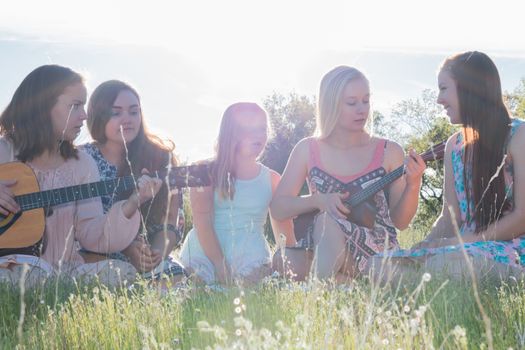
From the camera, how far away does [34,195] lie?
4.88 meters

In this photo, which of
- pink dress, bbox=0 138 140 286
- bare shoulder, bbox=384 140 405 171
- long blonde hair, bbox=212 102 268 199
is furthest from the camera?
long blonde hair, bbox=212 102 268 199

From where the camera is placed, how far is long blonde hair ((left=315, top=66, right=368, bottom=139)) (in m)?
5.01

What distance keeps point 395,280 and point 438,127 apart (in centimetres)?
1551

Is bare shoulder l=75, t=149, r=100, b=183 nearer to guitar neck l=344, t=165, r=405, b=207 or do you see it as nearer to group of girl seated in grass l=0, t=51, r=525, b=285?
group of girl seated in grass l=0, t=51, r=525, b=285

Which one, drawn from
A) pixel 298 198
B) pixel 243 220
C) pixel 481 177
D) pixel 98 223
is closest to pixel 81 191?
pixel 98 223

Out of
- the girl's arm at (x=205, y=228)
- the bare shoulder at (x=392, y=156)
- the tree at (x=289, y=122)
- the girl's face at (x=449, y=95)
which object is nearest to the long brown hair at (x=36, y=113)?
the girl's arm at (x=205, y=228)

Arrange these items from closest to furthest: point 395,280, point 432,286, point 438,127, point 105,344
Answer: point 105,344 < point 432,286 < point 395,280 < point 438,127

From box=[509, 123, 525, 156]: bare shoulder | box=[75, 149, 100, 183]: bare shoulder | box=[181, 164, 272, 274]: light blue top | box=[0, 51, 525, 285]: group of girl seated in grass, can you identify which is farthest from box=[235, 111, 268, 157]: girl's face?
box=[509, 123, 525, 156]: bare shoulder

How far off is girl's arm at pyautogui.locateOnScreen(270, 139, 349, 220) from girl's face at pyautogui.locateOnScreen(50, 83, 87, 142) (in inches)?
63.4

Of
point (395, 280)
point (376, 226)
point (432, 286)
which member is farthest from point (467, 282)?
point (376, 226)

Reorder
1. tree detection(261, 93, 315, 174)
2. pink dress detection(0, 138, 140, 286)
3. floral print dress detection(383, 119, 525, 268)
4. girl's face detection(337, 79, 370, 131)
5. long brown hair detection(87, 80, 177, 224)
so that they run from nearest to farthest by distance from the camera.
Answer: floral print dress detection(383, 119, 525, 268)
pink dress detection(0, 138, 140, 286)
girl's face detection(337, 79, 370, 131)
long brown hair detection(87, 80, 177, 224)
tree detection(261, 93, 315, 174)

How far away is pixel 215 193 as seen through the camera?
571 centimetres

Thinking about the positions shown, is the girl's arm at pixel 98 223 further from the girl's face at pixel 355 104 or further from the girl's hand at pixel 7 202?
the girl's face at pixel 355 104

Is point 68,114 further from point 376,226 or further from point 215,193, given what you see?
point 376,226
